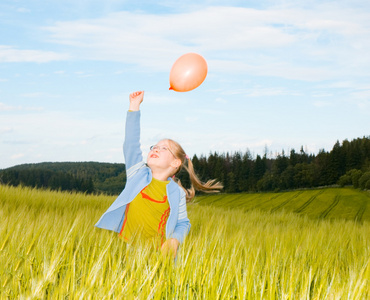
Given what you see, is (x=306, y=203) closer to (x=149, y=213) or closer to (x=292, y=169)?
(x=292, y=169)

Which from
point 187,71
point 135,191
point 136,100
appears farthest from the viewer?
point 187,71

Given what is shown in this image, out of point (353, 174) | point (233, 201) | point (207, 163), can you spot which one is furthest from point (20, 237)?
point (207, 163)

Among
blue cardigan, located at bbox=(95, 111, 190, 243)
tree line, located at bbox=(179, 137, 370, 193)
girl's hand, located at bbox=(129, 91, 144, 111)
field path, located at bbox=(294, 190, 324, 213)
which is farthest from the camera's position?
tree line, located at bbox=(179, 137, 370, 193)

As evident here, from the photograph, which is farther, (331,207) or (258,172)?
(258,172)

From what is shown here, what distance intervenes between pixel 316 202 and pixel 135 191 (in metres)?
46.0

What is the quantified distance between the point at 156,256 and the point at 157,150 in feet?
3.89

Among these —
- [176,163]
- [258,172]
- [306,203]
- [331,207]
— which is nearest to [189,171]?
[176,163]

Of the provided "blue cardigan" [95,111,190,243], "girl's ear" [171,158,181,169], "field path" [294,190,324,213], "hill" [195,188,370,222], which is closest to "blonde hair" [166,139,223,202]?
"girl's ear" [171,158,181,169]

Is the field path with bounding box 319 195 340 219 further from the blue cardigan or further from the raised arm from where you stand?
the raised arm

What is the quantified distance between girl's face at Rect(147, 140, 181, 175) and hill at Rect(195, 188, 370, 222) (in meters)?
32.5

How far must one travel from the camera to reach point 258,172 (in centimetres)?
6047

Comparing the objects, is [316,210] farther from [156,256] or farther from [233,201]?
[156,256]

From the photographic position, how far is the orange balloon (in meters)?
3.39

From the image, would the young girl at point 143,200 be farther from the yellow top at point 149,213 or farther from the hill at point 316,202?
the hill at point 316,202
